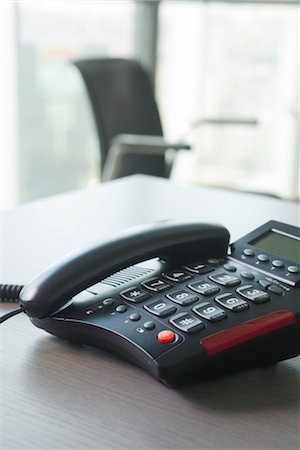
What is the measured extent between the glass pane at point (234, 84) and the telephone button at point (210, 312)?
2.63 meters

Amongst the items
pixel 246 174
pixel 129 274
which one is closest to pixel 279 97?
pixel 246 174

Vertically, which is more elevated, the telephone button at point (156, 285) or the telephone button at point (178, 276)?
the telephone button at point (178, 276)

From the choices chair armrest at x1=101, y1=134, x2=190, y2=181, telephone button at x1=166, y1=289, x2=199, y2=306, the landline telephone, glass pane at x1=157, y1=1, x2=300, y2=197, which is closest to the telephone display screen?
the landline telephone

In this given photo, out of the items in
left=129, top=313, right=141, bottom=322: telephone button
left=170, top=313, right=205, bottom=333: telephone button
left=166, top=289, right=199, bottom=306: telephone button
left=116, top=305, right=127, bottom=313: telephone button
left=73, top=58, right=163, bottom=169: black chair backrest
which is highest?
left=166, top=289, right=199, bottom=306: telephone button

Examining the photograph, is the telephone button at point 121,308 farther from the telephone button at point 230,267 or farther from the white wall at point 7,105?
the white wall at point 7,105

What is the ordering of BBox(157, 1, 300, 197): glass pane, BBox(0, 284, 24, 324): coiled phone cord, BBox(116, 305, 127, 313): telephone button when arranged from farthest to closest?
BBox(157, 1, 300, 197): glass pane → BBox(0, 284, 24, 324): coiled phone cord → BBox(116, 305, 127, 313): telephone button

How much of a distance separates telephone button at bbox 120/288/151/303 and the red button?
0.17 ft

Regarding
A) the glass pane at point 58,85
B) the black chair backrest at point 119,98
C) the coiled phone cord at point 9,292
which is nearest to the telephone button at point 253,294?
the coiled phone cord at point 9,292

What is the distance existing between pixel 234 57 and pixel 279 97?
279 mm

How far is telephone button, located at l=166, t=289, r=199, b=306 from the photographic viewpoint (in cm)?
54

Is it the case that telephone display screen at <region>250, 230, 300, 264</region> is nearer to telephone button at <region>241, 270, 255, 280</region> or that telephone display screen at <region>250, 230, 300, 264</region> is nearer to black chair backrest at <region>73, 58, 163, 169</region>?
telephone button at <region>241, 270, 255, 280</region>

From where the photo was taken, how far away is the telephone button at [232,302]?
53 centimetres

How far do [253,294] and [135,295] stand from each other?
93 mm

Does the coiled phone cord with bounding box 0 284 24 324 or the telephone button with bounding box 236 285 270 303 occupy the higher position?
the telephone button with bounding box 236 285 270 303
